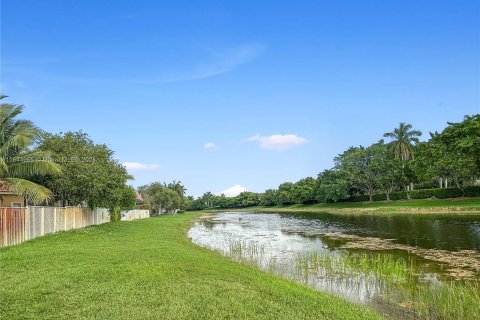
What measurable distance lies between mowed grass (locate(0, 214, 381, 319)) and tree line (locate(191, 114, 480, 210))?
48108mm

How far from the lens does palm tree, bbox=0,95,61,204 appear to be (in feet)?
65.7

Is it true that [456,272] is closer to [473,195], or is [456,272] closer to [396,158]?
[473,195]

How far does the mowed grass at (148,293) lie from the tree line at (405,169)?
48.1 m

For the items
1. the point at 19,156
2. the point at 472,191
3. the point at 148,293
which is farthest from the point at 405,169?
the point at 148,293

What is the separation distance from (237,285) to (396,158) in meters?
72.0

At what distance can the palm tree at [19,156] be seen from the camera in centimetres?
2003

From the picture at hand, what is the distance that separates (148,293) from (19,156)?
16755mm

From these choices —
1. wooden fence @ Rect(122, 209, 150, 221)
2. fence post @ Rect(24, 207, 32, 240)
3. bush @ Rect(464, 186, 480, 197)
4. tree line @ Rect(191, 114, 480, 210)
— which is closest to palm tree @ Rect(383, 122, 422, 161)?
tree line @ Rect(191, 114, 480, 210)

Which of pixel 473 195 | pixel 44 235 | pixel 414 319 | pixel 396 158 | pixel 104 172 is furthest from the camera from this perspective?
pixel 396 158

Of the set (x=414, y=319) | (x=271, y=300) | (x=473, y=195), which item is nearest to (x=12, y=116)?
(x=271, y=300)

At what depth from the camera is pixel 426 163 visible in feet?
199

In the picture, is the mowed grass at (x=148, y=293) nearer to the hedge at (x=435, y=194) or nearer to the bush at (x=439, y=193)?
the hedge at (x=435, y=194)

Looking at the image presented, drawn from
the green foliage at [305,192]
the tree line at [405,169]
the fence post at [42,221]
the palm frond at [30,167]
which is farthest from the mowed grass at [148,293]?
the green foliage at [305,192]

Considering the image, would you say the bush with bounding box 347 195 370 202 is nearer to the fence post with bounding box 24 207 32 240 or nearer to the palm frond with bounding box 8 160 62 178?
the palm frond with bounding box 8 160 62 178
